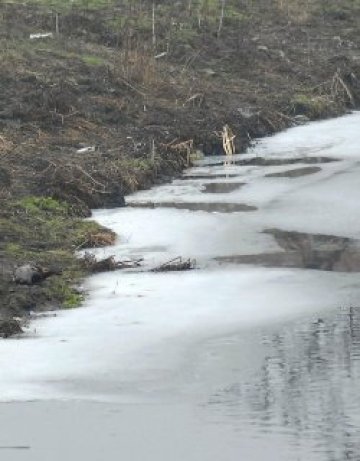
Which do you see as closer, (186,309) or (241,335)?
(241,335)

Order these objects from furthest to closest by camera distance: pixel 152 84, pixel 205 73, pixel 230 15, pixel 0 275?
pixel 230 15, pixel 205 73, pixel 152 84, pixel 0 275

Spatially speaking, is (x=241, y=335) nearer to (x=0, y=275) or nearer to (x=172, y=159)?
(x=0, y=275)

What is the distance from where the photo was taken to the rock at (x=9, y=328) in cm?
921

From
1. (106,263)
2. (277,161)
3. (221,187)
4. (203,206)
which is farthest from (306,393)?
(277,161)

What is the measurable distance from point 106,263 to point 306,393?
4185 mm

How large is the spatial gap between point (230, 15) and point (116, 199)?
54.5 ft

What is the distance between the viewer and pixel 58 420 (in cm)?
727

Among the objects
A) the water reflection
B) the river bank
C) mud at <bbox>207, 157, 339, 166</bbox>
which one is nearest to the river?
the water reflection

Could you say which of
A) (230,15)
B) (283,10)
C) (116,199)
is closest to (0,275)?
(116,199)

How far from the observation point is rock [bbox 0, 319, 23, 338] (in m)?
9.21

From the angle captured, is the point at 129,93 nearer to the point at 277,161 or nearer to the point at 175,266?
the point at 277,161

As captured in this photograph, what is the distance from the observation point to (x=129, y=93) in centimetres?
2097

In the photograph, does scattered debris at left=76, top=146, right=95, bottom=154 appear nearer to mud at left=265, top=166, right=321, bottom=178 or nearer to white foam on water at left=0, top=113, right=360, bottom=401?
white foam on water at left=0, top=113, right=360, bottom=401

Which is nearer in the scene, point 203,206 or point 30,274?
point 30,274
